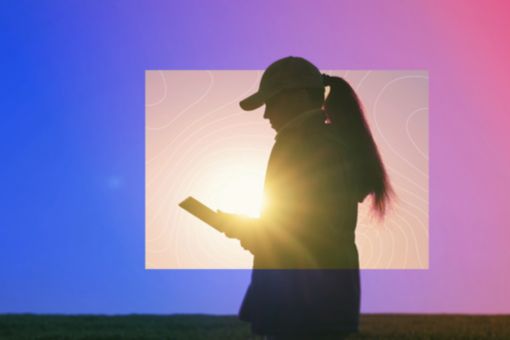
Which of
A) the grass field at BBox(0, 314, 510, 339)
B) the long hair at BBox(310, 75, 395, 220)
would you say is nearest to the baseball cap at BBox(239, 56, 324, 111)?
the long hair at BBox(310, 75, 395, 220)

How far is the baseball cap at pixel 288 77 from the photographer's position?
3.15 m

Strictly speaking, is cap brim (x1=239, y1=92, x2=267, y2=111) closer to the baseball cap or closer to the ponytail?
the baseball cap

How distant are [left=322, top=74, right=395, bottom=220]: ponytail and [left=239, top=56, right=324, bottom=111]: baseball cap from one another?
243mm

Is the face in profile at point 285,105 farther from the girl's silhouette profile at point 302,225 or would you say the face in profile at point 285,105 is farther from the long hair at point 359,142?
the long hair at point 359,142

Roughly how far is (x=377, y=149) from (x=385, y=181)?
0.45ft

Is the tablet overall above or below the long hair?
below

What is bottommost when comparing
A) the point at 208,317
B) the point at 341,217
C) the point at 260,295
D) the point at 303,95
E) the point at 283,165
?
the point at 208,317

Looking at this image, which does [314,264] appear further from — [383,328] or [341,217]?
[383,328]

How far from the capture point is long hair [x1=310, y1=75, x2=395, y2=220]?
10.9ft

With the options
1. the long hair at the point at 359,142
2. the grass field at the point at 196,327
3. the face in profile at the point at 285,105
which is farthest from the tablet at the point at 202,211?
the grass field at the point at 196,327

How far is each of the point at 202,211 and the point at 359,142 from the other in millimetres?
724

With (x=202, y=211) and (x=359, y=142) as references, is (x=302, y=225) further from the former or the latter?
(x=359, y=142)

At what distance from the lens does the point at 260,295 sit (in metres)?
3.13

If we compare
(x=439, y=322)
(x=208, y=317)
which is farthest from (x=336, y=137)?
(x=208, y=317)
